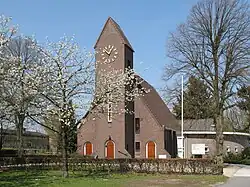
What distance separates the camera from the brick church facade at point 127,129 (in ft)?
155

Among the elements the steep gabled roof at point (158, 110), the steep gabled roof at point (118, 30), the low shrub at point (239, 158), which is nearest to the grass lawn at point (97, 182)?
the steep gabled roof at point (118, 30)

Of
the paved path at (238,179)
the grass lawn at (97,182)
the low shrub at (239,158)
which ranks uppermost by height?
the grass lawn at (97,182)

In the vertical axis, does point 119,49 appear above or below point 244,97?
above

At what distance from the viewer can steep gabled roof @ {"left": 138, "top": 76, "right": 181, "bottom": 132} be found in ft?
189

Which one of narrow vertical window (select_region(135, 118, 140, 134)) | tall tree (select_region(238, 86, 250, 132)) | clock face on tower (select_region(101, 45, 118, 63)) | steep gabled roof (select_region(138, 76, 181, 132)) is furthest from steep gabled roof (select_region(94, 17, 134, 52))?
tall tree (select_region(238, 86, 250, 132))

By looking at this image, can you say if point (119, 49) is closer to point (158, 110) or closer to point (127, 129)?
point (127, 129)

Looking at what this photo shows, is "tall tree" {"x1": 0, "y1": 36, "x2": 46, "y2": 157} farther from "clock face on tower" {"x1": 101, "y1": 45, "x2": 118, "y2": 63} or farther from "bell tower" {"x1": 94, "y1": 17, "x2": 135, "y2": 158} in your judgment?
"bell tower" {"x1": 94, "y1": 17, "x2": 135, "y2": 158}

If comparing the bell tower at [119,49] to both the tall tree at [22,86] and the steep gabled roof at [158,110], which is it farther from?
the tall tree at [22,86]

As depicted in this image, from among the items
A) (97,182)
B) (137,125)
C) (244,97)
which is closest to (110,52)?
(244,97)

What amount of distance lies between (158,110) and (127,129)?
48.8 feet

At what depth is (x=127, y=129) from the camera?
48344mm

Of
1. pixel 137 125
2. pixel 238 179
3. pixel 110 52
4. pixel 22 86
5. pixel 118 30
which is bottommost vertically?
pixel 238 179

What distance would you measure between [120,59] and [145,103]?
12411mm

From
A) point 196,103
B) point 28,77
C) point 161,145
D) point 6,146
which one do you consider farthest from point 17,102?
point 6,146
